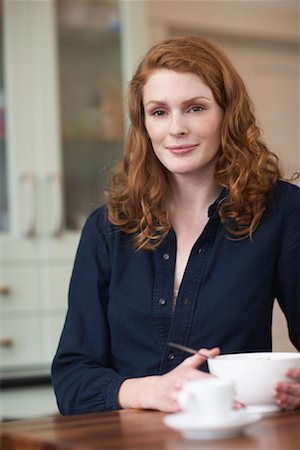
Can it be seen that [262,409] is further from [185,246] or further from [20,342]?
[20,342]

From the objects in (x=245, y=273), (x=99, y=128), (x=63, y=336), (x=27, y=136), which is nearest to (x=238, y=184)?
(x=245, y=273)

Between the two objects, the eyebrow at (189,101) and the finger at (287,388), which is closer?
the finger at (287,388)

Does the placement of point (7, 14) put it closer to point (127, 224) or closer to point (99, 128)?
point (99, 128)

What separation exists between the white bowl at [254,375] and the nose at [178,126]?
0.53 metres

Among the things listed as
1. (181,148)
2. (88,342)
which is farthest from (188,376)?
(181,148)

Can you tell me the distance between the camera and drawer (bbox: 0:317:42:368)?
338 cm

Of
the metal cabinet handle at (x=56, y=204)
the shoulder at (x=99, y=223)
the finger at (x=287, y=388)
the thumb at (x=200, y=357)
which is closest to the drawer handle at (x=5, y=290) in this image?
the metal cabinet handle at (x=56, y=204)

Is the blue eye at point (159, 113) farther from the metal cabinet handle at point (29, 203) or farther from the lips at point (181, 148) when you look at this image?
the metal cabinet handle at point (29, 203)

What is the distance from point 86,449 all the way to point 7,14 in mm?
2642

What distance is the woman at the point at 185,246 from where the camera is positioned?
178 cm

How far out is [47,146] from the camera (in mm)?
3512

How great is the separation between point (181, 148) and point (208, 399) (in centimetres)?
76

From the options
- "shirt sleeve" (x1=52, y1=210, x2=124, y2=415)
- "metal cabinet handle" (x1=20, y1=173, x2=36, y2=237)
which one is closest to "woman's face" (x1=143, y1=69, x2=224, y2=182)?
"shirt sleeve" (x1=52, y1=210, x2=124, y2=415)

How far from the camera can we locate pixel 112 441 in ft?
3.86
